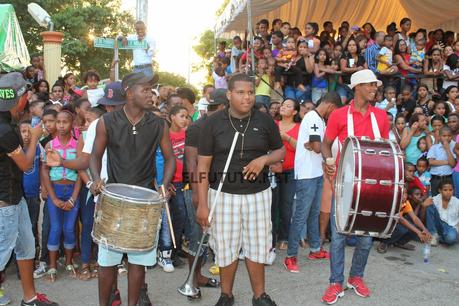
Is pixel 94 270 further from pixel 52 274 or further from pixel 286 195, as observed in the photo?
pixel 286 195

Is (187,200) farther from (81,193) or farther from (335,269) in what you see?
(335,269)

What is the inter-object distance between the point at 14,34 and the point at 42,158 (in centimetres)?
1608

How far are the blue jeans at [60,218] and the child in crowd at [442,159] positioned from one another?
5.79 m

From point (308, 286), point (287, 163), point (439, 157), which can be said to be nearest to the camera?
point (308, 286)

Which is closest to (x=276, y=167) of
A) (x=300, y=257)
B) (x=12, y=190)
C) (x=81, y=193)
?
(x=300, y=257)

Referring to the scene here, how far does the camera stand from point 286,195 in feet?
22.4

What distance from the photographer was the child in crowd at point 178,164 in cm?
595

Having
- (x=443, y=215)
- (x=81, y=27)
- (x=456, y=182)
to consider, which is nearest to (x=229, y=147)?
(x=443, y=215)

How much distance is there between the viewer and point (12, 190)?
4.32m

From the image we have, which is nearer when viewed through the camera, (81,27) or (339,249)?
(339,249)

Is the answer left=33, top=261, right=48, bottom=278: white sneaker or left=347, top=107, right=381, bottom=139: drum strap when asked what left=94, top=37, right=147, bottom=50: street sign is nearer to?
left=33, top=261, right=48, bottom=278: white sneaker

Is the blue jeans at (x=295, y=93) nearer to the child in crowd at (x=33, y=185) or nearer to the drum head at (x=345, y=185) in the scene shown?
the drum head at (x=345, y=185)

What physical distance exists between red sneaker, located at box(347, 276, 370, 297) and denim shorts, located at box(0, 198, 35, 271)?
127 inches

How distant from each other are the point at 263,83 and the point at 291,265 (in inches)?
197
